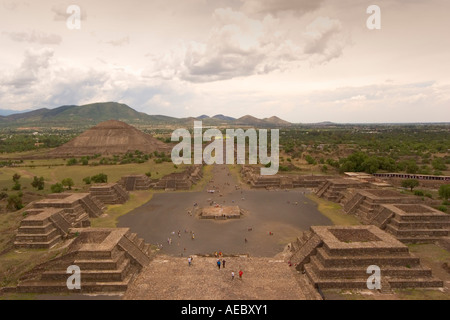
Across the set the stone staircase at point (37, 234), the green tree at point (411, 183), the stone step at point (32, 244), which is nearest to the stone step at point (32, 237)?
the stone staircase at point (37, 234)

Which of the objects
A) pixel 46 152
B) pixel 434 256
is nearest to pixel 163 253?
pixel 434 256

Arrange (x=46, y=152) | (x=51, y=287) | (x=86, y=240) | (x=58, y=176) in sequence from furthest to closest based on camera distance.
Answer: (x=46, y=152) < (x=58, y=176) < (x=86, y=240) < (x=51, y=287)

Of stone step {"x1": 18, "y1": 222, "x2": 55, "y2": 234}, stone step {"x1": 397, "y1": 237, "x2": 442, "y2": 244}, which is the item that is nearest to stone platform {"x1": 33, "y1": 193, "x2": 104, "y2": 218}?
stone step {"x1": 18, "y1": 222, "x2": 55, "y2": 234}

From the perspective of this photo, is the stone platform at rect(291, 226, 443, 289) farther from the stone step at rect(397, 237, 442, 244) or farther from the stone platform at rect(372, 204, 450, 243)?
the stone platform at rect(372, 204, 450, 243)

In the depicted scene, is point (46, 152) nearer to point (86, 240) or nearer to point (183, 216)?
point (183, 216)

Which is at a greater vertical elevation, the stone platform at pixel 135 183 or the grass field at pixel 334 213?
the stone platform at pixel 135 183

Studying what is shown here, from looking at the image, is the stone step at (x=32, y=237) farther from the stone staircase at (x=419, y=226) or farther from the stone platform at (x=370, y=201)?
the stone platform at (x=370, y=201)

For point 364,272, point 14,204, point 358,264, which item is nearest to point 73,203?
point 14,204
